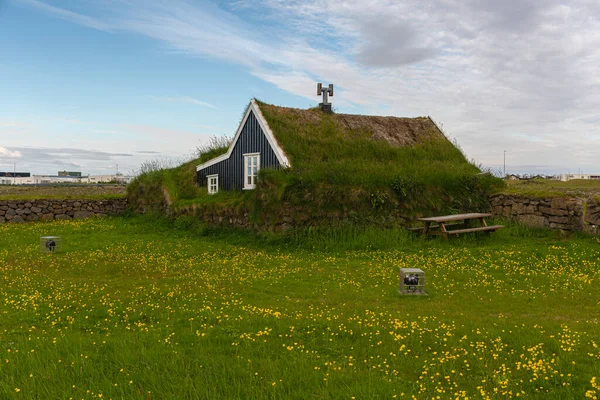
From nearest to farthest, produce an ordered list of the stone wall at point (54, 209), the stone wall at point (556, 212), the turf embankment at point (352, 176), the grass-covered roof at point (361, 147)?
the stone wall at point (556, 212), the turf embankment at point (352, 176), the grass-covered roof at point (361, 147), the stone wall at point (54, 209)

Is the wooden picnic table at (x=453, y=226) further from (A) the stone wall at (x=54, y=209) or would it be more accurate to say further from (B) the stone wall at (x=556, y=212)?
(A) the stone wall at (x=54, y=209)

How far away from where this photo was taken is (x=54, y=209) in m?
29.6

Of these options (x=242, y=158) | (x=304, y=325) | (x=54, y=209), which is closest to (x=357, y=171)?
(x=242, y=158)

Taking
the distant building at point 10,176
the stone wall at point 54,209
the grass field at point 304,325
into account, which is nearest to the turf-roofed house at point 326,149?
the grass field at point 304,325

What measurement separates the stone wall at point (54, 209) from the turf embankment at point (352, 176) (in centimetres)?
357

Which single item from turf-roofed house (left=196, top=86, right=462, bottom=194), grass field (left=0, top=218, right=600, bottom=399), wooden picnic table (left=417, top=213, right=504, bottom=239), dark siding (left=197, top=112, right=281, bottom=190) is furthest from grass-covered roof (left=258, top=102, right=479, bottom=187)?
grass field (left=0, top=218, right=600, bottom=399)

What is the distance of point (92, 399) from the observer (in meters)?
5.00

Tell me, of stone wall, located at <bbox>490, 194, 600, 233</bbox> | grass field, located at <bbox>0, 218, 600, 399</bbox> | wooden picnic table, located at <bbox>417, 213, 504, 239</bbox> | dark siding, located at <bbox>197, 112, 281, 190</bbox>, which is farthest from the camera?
dark siding, located at <bbox>197, 112, 281, 190</bbox>

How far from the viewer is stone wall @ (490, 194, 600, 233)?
16.9m

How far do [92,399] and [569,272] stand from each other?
487 inches

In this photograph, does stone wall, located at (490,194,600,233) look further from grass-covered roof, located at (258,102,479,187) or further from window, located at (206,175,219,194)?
window, located at (206,175,219,194)

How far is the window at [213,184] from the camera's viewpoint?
86.4 feet

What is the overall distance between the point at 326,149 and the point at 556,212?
10642 mm

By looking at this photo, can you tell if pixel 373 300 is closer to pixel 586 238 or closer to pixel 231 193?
pixel 586 238
